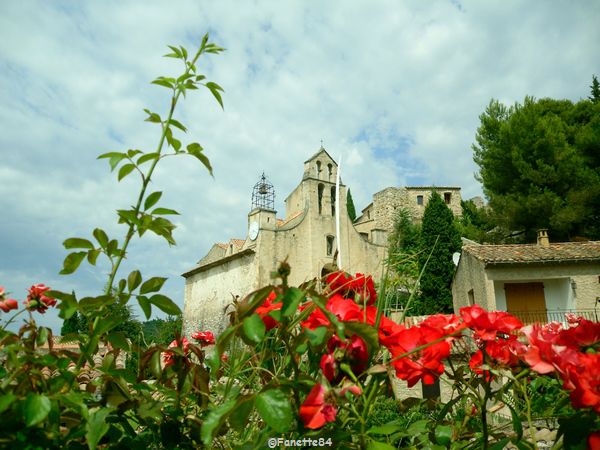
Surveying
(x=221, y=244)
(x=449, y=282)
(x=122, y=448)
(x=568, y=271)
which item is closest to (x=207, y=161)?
(x=122, y=448)

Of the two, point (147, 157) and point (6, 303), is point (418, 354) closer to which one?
point (147, 157)

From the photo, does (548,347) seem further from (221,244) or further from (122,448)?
(221,244)

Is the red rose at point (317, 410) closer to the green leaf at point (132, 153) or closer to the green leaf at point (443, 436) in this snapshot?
the green leaf at point (443, 436)

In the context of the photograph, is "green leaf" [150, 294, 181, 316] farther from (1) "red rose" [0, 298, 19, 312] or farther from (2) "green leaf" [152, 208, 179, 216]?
(1) "red rose" [0, 298, 19, 312]

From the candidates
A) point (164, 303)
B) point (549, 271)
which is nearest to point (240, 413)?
point (164, 303)

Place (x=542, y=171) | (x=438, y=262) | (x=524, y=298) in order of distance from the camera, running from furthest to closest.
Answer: (x=438, y=262), (x=542, y=171), (x=524, y=298)

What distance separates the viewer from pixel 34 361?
0.83m

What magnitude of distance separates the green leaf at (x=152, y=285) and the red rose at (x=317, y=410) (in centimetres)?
42

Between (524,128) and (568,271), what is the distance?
943cm

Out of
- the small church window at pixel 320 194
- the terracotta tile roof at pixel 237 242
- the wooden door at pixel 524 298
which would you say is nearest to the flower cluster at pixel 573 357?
the wooden door at pixel 524 298

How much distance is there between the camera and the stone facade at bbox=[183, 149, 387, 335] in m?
20.5

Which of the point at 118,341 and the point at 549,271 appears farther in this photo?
the point at 549,271

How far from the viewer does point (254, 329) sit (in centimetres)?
73

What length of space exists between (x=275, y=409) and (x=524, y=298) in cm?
1846
